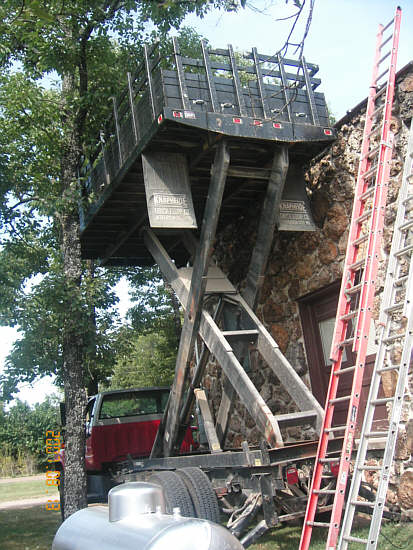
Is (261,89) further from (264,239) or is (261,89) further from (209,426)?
(209,426)

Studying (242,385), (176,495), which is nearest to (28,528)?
(176,495)

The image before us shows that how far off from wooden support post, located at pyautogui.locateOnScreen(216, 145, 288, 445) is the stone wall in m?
0.83

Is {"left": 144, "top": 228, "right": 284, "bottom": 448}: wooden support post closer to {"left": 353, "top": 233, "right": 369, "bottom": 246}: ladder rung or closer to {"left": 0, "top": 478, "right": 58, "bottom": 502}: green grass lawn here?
{"left": 353, "top": 233, "right": 369, "bottom": 246}: ladder rung

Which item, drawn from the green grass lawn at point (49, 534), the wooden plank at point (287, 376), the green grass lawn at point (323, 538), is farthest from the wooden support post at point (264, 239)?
the green grass lawn at point (49, 534)

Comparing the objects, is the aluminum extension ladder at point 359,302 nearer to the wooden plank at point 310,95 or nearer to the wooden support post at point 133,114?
the wooden plank at point 310,95

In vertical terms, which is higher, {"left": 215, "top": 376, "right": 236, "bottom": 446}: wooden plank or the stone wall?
the stone wall

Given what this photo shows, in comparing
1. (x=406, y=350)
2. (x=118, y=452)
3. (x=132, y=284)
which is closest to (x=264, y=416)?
(x=406, y=350)

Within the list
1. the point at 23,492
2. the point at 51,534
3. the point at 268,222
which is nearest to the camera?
the point at 268,222

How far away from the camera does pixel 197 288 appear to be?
24.6 ft

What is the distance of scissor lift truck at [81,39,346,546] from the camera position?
19.0 feet

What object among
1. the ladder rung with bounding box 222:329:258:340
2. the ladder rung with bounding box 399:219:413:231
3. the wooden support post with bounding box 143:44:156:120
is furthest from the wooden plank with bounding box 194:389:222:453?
the wooden support post with bounding box 143:44:156:120

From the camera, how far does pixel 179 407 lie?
315 inches

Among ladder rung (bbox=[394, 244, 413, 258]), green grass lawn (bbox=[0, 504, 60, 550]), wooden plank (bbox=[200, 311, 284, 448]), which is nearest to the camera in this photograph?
ladder rung (bbox=[394, 244, 413, 258])

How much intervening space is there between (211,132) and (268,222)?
4.92 ft
